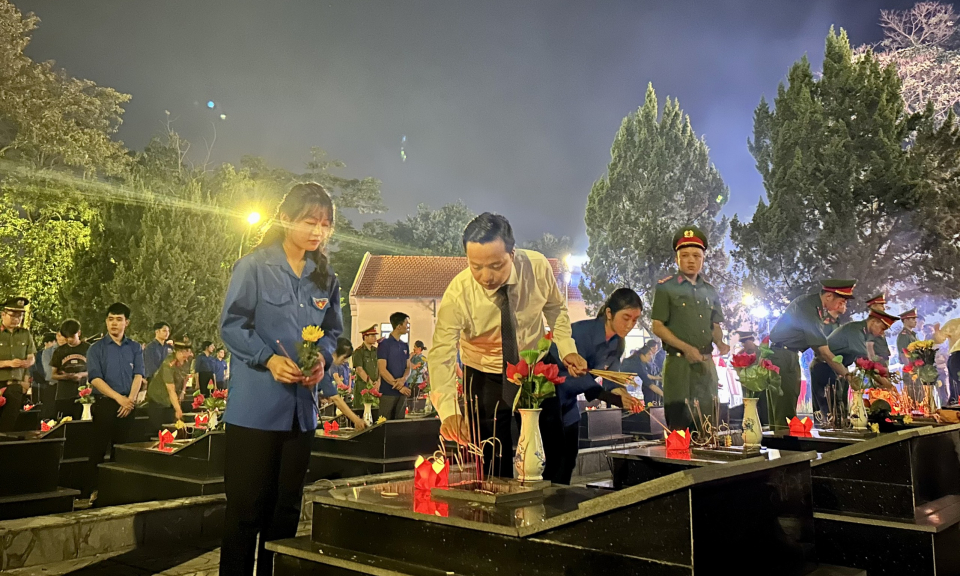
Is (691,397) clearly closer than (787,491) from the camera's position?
No

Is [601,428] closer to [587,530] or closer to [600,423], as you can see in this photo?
[600,423]

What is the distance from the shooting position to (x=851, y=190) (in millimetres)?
21734

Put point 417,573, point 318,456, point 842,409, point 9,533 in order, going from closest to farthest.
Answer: point 417,573 < point 9,533 < point 842,409 < point 318,456

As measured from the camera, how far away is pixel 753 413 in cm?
356

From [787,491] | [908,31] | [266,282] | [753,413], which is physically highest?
[908,31]

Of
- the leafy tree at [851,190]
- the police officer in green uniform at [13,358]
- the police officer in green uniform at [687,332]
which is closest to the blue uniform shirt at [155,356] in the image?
the police officer in green uniform at [13,358]

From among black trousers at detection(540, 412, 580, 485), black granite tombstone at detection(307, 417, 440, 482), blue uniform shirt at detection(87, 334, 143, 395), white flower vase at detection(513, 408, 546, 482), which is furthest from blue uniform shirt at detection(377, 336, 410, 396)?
white flower vase at detection(513, 408, 546, 482)

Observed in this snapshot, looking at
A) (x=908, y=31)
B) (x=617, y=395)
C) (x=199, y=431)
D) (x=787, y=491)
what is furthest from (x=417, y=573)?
(x=908, y=31)

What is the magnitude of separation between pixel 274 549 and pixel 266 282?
1.09 meters

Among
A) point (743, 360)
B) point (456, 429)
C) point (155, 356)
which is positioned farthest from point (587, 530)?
point (155, 356)

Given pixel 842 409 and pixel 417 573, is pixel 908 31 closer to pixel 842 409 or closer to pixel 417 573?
pixel 842 409

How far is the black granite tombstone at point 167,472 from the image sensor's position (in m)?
5.38

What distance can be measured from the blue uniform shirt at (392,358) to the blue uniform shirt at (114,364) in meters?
2.95

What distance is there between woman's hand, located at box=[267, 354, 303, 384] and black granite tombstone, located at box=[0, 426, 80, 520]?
3201mm
